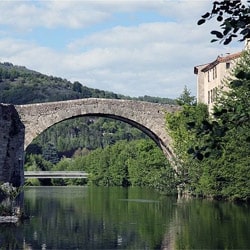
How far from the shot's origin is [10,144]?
2453 centimetres

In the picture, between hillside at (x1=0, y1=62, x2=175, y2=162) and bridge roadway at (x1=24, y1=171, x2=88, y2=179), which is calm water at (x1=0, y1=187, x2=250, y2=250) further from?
hillside at (x1=0, y1=62, x2=175, y2=162)

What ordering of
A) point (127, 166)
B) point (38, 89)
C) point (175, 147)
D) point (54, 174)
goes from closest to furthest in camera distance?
1. point (175, 147)
2. point (127, 166)
3. point (54, 174)
4. point (38, 89)

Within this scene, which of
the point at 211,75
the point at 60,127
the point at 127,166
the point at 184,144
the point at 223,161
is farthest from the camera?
the point at 60,127

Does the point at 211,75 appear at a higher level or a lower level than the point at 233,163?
higher

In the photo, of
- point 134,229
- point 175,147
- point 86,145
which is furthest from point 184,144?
point 86,145

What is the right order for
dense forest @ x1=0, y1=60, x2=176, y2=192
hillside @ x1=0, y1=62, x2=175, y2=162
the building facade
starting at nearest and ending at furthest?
the building facade < dense forest @ x1=0, y1=60, x2=176, y2=192 < hillside @ x1=0, y1=62, x2=175, y2=162

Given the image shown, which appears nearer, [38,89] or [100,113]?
[100,113]

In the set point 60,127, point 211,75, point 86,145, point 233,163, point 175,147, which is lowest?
point 233,163

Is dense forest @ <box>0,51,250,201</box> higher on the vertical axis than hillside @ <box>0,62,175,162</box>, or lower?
lower

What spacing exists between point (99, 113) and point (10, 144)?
16020 millimetres

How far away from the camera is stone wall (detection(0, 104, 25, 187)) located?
23703mm

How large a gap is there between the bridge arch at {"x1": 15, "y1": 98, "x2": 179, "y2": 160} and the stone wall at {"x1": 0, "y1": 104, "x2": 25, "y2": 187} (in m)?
12.5

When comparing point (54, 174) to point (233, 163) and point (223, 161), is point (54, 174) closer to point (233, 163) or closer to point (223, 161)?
point (223, 161)

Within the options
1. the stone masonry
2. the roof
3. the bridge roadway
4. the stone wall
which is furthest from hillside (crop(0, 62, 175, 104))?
the stone wall
